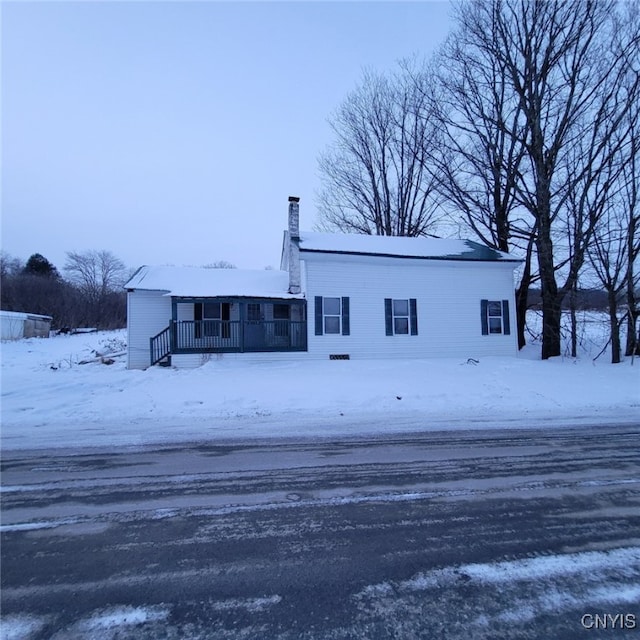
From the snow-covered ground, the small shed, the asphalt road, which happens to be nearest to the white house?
the snow-covered ground

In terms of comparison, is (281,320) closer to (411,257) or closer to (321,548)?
(411,257)

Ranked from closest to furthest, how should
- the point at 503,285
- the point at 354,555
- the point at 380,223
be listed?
the point at 354,555
the point at 503,285
the point at 380,223

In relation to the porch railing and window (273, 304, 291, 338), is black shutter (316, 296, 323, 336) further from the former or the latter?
window (273, 304, 291, 338)

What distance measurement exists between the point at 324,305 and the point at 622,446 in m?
10.9

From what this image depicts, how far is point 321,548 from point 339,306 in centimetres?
1273

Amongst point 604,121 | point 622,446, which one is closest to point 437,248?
point 604,121

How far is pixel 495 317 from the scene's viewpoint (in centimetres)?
1666

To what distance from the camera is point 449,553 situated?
2736 mm

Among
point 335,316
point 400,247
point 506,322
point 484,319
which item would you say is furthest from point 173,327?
point 506,322

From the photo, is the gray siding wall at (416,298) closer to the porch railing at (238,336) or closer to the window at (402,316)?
the window at (402,316)

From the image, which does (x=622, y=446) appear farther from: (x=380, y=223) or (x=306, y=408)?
(x=380, y=223)

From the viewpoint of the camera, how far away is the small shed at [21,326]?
107 ft

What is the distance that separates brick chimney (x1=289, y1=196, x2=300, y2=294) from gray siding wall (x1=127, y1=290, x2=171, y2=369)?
5.64 m

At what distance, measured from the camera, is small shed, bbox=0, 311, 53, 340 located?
3256 centimetres
